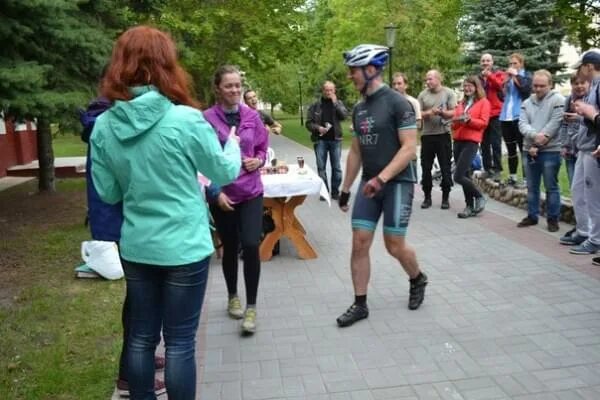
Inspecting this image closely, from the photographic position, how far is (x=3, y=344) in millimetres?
4406

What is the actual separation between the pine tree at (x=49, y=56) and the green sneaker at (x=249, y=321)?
401 centimetres

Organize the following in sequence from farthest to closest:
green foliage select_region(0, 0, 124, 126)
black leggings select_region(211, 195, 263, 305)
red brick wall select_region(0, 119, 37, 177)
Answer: red brick wall select_region(0, 119, 37, 177) < green foliage select_region(0, 0, 124, 126) < black leggings select_region(211, 195, 263, 305)

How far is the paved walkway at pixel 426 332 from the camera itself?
3.60m

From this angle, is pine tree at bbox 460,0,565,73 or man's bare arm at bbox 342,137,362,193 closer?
man's bare arm at bbox 342,137,362,193

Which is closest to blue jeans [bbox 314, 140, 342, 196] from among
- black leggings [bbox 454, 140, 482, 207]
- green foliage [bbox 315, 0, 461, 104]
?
black leggings [bbox 454, 140, 482, 207]

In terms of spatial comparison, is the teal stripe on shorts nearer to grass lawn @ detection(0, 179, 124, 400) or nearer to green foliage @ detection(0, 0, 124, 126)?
grass lawn @ detection(0, 179, 124, 400)

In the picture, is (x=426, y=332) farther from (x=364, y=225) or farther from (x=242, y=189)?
(x=242, y=189)

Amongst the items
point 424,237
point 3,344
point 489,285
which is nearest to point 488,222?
point 424,237

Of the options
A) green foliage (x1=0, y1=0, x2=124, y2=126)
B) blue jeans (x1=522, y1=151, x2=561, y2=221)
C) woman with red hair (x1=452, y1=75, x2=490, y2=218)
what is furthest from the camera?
woman with red hair (x1=452, y1=75, x2=490, y2=218)

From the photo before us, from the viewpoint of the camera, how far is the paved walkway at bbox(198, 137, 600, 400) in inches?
142

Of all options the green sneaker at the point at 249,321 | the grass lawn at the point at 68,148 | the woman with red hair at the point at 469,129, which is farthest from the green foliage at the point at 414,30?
the green sneaker at the point at 249,321

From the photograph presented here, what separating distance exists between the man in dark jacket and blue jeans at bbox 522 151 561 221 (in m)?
3.47

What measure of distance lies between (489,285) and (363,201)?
5.56 feet

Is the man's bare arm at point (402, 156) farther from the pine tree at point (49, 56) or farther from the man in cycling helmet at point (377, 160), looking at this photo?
the pine tree at point (49, 56)
